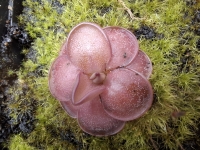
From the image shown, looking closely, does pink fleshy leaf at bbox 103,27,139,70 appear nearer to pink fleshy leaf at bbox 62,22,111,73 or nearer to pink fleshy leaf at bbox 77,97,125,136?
pink fleshy leaf at bbox 62,22,111,73

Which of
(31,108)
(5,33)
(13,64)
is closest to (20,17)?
(5,33)

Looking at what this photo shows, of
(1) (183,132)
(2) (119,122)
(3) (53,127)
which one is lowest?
(3) (53,127)

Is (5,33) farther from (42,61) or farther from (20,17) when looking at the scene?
(42,61)

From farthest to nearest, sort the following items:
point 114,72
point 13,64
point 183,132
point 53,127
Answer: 1. point 13,64
2. point 53,127
3. point 183,132
4. point 114,72

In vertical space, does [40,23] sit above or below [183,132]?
above

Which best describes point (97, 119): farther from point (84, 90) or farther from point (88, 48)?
A: point (88, 48)

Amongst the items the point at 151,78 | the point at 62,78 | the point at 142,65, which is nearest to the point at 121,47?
the point at 142,65

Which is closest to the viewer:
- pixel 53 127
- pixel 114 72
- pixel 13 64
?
pixel 114 72

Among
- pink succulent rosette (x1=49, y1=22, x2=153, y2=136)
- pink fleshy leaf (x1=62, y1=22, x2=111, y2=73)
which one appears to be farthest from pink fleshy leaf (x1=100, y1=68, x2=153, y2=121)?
pink fleshy leaf (x1=62, y1=22, x2=111, y2=73)
